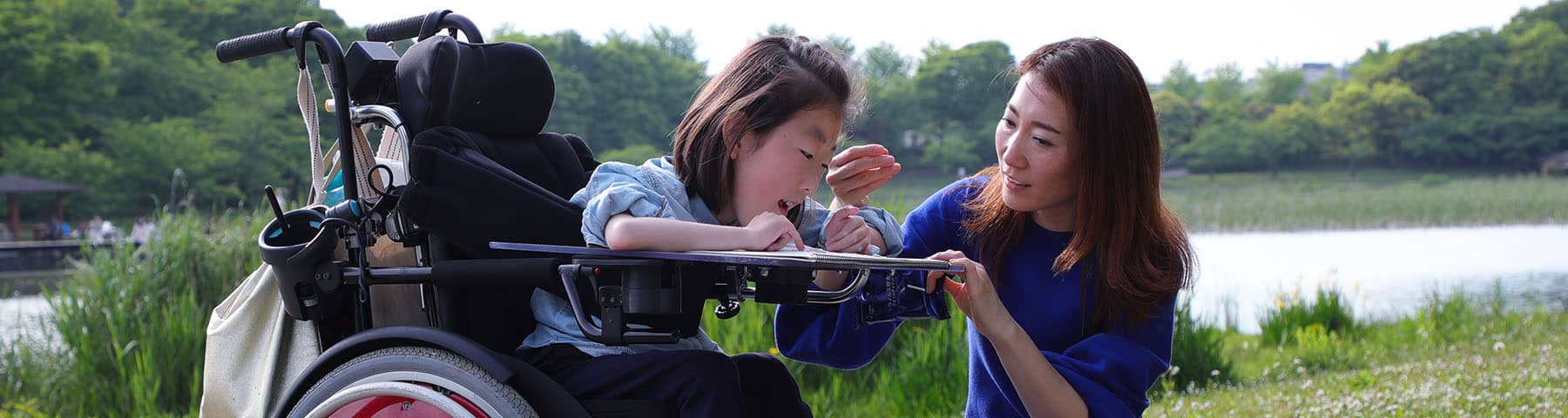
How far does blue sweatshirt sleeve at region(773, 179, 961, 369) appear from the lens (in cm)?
197

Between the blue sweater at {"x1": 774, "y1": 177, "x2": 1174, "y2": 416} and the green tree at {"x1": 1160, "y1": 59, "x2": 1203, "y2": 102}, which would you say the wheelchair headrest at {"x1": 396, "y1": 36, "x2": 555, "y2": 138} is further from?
the green tree at {"x1": 1160, "y1": 59, "x2": 1203, "y2": 102}

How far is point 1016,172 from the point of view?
181 cm

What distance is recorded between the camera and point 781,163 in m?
1.67

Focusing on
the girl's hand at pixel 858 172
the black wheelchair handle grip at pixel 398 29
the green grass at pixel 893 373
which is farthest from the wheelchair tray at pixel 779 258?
the green grass at pixel 893 373

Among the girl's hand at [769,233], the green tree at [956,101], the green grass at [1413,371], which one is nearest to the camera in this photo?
the girl's hand at [769,233]

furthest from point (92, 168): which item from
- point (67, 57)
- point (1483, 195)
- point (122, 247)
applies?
point (1483, 195)

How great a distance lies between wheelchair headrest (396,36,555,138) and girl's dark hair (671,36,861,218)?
261 millimetres

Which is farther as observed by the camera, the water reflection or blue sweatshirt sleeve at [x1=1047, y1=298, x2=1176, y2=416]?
the water reflection

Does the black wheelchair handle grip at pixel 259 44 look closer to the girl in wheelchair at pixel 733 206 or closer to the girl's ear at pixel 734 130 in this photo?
the girl in wheelchair at pixel 733 206

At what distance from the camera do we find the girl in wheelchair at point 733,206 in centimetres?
152

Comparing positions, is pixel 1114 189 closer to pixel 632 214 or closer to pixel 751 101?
pixel 751 101

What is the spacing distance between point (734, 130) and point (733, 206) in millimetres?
121

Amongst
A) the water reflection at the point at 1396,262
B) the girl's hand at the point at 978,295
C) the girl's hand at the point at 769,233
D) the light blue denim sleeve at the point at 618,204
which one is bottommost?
the water reflection at the point at 1396,262

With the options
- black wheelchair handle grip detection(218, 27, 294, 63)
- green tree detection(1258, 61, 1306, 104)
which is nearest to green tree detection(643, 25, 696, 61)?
green tree detection(1258, 61, 1306, 104)
